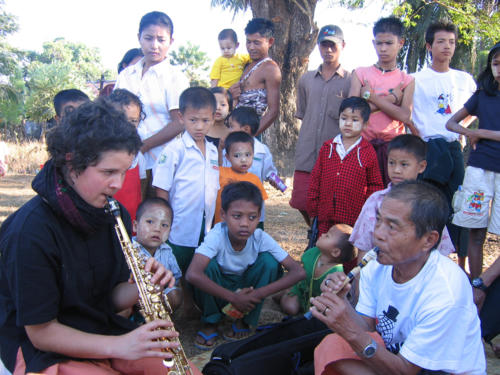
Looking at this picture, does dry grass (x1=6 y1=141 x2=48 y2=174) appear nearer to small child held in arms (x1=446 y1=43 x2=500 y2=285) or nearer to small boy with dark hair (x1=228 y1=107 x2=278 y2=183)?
small boy with dark hair (x1=228 y1=107 x2=278 y2=183)

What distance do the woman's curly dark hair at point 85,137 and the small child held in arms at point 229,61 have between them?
148 inches

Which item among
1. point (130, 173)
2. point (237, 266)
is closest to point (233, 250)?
point (237, 266)

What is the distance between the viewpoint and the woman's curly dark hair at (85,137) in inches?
70.1

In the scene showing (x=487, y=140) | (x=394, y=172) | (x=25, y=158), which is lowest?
(x=25, y=158)

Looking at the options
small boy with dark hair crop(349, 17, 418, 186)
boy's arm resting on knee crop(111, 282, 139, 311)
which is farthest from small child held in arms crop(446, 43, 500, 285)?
boy's arm resting on knee crop(111, 282, 139, 311)

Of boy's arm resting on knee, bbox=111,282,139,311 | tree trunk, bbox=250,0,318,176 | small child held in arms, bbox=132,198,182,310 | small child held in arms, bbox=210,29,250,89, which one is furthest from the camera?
tree trunk, bbox=250,0,318,176

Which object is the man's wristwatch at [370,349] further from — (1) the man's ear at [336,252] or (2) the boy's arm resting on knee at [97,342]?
(1) the man's ear at [336,252]

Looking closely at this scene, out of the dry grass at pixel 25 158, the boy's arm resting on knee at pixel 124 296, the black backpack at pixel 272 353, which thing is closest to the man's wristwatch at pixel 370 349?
the black backpack at pixel 272 353

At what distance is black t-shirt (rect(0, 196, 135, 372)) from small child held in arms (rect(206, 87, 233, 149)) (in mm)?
2529

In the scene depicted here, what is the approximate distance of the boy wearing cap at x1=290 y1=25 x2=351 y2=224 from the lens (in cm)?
447

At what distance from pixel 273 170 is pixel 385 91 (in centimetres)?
136

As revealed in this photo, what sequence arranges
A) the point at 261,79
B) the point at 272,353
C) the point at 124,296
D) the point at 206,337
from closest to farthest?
the point at 124,296 < the point at 272,353 < the point at 206,337 < the point at 261,79

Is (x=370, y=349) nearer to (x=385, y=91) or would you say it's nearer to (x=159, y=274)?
(x=159, y=274)

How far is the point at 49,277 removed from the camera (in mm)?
1742
